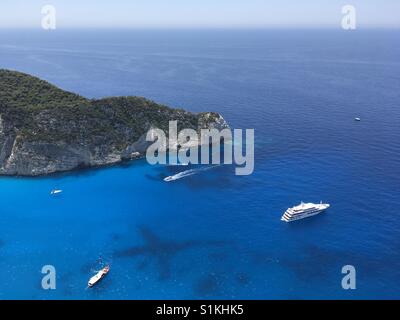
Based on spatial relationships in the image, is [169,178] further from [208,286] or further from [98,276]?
[208,286]

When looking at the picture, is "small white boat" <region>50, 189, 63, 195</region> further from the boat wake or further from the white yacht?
the white yacht

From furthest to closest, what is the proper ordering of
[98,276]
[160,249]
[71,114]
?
[71,114], [160,249], [98,276]

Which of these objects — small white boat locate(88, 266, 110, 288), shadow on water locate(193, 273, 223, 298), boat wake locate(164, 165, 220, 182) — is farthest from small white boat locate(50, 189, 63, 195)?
shadow on water locate(193, 273, 223, 298)

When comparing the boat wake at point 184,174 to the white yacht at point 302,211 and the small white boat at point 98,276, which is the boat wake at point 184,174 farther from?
the small white boat at point 98,276

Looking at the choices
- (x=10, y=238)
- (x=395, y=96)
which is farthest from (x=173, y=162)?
(x=395, y=96)

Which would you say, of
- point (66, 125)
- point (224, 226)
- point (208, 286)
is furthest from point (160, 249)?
point (66, 125)
